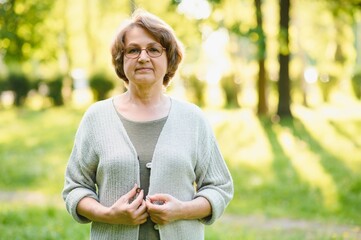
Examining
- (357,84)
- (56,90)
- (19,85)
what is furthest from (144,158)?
(357,84)

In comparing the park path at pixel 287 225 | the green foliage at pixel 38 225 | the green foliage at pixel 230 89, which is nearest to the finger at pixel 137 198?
the green foliage at pixel 38 225

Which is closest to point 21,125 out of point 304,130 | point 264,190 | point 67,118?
point 67,118

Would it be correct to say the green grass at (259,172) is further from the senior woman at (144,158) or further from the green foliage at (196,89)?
the green foliage at (196,89)

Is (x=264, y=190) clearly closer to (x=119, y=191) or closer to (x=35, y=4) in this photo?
(x=35, y=4)

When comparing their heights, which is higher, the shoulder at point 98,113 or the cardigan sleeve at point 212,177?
the shoulder at point 98,113

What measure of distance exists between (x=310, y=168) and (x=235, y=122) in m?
7.12

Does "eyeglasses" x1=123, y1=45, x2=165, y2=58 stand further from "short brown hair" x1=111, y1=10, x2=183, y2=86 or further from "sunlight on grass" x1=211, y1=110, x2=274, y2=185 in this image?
"sunlight on grass" x1=211, y1=110, x2=274, y2=185

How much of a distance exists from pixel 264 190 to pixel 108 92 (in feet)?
52.7

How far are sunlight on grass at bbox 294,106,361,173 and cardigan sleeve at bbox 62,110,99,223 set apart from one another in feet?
30.3

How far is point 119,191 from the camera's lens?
9.00ft

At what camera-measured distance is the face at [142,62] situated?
2.75 meters

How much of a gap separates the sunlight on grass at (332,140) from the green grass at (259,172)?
2 centimetres

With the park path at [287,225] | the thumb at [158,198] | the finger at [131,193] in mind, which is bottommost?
the park path at [287,225]

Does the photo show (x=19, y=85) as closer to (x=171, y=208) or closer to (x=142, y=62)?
(x=142, y=62)
